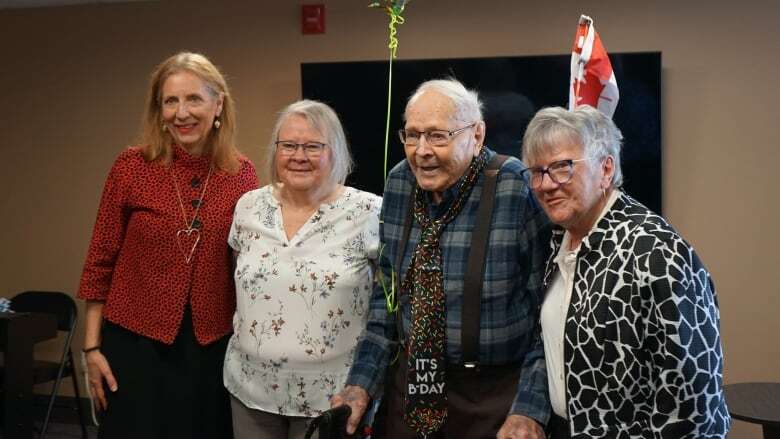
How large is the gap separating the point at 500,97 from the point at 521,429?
2.64 m

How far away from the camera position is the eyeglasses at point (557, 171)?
173 centimetres

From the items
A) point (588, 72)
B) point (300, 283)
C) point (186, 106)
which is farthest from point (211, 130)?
point (588, 72)

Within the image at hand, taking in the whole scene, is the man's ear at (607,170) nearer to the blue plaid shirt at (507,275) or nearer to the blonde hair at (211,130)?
the blue plaid shirt at (507,275)

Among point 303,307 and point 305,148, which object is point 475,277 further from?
point 305,148

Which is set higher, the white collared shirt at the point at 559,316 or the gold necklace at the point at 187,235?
the gold necklace at the point at 187,235

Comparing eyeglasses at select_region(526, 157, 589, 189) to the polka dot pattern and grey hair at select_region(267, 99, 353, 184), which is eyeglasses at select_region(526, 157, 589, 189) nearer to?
grey hair at select_region(267, 99, 353, 184)

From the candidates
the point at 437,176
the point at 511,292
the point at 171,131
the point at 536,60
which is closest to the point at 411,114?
the point at 437,176

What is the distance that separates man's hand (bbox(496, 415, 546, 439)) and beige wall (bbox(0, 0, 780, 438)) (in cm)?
254

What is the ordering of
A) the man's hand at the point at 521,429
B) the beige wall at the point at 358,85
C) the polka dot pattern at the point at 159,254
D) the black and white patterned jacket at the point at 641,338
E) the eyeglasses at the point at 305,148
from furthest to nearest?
the beige wall at the point at 358,85, the polka dot pattern at the point at 159,254, the eyeglasses at the point at 305,148, the man's hand at the point at 521,429, the black and white patterned jacket at the point at 641,338

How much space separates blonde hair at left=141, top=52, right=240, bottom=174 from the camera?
244 centimetres

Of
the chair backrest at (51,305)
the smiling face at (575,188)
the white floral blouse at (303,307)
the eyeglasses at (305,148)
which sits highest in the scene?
the eyeglasses at (305,148)

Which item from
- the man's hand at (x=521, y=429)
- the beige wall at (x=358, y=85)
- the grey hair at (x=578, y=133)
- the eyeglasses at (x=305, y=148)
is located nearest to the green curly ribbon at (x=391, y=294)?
the eyeglasses at (x=305, y=148)

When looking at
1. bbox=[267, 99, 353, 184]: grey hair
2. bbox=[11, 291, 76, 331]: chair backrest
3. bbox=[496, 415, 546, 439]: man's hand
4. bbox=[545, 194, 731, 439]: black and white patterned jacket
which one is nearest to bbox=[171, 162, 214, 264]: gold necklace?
bbox=[267, 99, 353, 184]: grey hair

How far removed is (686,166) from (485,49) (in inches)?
45.5
